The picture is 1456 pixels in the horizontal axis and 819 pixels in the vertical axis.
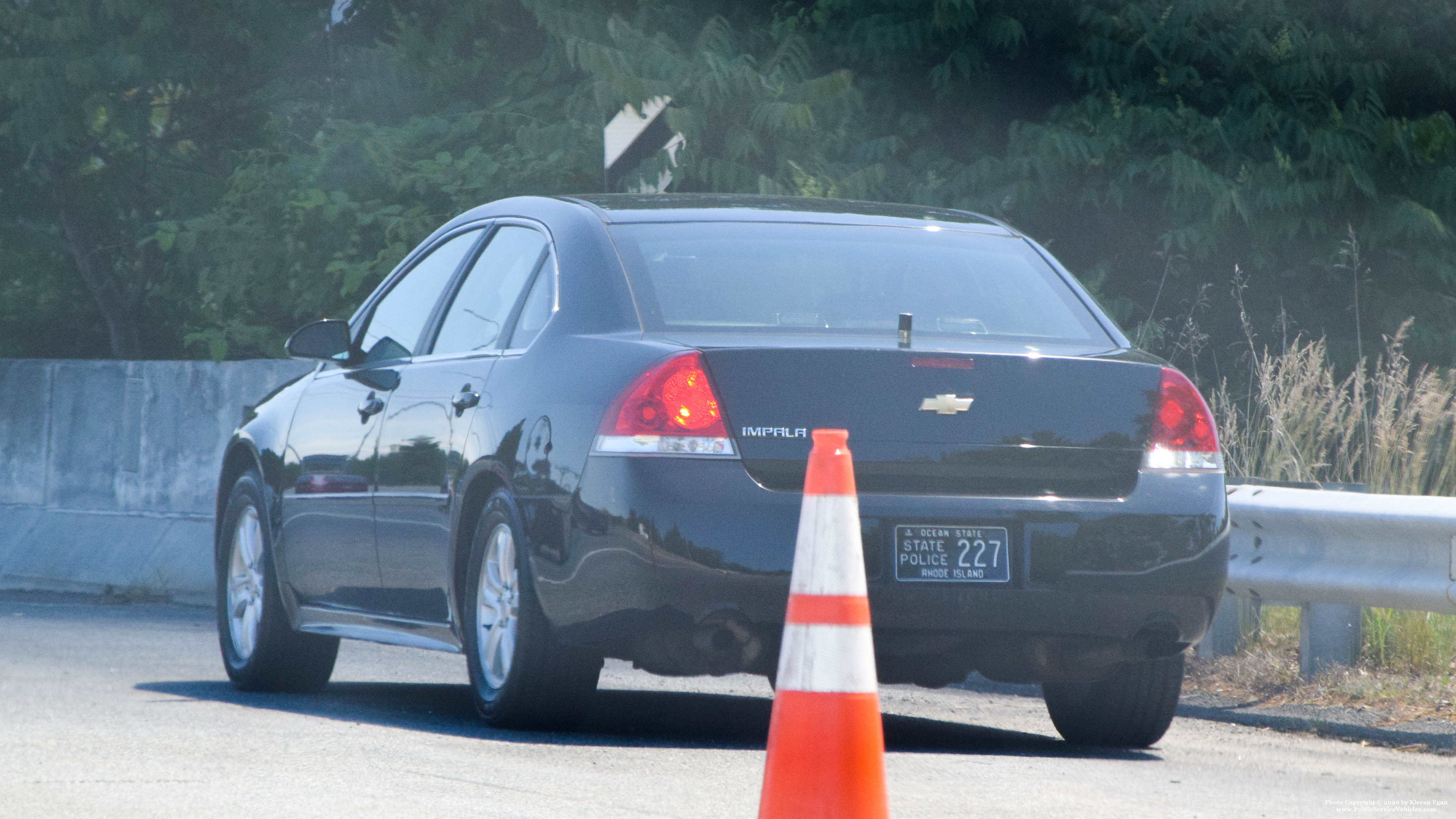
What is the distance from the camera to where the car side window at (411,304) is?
25.1 feet

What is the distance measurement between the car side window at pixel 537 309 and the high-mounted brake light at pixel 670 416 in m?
0.70

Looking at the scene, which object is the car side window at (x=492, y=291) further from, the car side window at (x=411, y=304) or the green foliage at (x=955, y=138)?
the green foliage at (x=955, y=138)

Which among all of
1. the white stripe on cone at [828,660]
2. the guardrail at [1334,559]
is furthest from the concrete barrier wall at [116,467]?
the white stripe on cone at [828,660]

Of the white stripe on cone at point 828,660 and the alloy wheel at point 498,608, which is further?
the alloy wheel at point 498,608

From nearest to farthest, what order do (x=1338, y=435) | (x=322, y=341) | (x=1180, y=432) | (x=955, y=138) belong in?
(x=1180, y=432)
(x=322, y=341)
(x=1338, y=435)
(x=955, y=138)

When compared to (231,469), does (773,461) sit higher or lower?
higher

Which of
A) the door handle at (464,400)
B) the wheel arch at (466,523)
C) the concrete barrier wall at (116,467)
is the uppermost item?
the door handle at (464,400)

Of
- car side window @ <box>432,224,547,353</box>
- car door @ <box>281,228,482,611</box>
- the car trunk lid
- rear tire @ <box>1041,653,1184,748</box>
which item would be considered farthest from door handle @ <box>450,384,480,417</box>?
rear tire @ <box>1041,653,1184,748</box>

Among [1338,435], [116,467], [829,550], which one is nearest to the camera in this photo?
[829,550]

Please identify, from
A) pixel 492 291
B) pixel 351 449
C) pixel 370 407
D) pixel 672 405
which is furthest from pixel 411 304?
pixel 672 405

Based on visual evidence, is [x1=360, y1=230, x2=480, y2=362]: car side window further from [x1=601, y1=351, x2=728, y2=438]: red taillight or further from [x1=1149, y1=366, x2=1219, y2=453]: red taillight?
[x1=1149, y1=366, x2=1219, y2=453]: red taillight

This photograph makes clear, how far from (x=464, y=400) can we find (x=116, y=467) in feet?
26.0

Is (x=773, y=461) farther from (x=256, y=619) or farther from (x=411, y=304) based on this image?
(x=256, y=619)

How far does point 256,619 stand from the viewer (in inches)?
319
